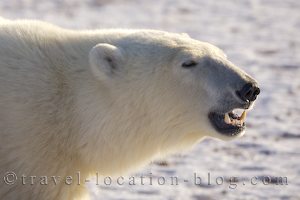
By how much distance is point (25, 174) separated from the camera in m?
6.28

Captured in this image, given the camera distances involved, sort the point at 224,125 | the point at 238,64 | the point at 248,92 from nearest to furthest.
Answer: the point at 248,92
the point at 224,125
the point at 238,64

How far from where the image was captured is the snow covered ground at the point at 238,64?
27.1ft

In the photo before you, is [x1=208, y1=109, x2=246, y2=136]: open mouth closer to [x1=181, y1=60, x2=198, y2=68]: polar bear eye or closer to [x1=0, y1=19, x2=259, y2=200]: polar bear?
[x1=0, y1=19, x2=259, y2=200]: polar bear

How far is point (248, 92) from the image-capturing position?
20.4 feet

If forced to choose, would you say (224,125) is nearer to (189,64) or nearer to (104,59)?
(189,64)

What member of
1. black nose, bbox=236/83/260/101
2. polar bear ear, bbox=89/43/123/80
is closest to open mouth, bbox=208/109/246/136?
black nose, bbox=236/83/260/101

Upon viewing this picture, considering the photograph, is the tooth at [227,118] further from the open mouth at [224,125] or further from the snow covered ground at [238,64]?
the snow covered ground at [238,64]

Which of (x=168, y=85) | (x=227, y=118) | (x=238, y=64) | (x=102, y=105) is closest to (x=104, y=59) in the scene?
(x=102, y=105)

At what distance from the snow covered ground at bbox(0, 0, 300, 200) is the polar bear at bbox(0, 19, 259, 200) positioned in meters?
1.25

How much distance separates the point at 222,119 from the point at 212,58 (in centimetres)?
43

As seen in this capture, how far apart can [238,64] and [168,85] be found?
19.4 feet

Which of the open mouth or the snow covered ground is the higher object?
the snow covered ground

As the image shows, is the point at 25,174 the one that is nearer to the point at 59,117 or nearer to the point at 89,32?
the point at 59,117

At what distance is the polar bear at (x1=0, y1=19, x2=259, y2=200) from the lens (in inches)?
248
